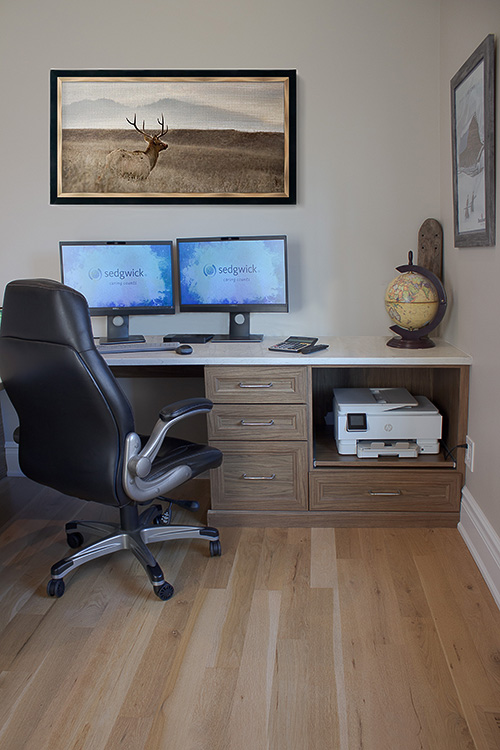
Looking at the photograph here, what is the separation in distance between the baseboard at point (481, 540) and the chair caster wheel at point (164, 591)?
1078 millimetres

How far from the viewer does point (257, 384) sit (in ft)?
8.91

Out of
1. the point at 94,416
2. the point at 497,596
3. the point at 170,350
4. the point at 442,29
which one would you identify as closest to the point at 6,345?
the point at 94,416

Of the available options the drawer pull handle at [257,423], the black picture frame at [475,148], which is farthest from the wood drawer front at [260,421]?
the black picture frame at [475,148]

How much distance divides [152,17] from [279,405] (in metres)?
1.90

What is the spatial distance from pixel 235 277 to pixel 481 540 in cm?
152

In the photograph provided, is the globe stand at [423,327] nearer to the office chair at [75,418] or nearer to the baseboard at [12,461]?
the office chair at [75,418]

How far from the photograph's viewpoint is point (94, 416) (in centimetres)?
206

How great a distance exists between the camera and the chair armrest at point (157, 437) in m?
2.12

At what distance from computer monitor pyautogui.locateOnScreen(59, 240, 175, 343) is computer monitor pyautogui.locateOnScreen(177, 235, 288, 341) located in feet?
0.30

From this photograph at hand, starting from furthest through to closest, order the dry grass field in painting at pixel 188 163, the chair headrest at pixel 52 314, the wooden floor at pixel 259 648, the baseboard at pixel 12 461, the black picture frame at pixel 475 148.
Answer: the baseboard at pixel 12 461 < the dry grass field in painting at pixel 188 163 < the black picture frame at pixel 475 148 < the chair headrest at pixel 52 314 < the wooden floor at pixel 259 648

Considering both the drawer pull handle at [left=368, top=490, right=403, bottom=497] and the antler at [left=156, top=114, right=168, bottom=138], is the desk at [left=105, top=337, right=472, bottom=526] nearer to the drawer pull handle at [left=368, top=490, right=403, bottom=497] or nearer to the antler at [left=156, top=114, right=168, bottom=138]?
the drawer pull handle at [left=368, top=490, right=403, bottom=497]

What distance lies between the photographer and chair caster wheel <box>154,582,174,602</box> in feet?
7.27

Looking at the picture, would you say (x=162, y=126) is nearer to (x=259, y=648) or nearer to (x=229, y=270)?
(x=229, y=270)

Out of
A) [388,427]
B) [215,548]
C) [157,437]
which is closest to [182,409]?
[157,437]
